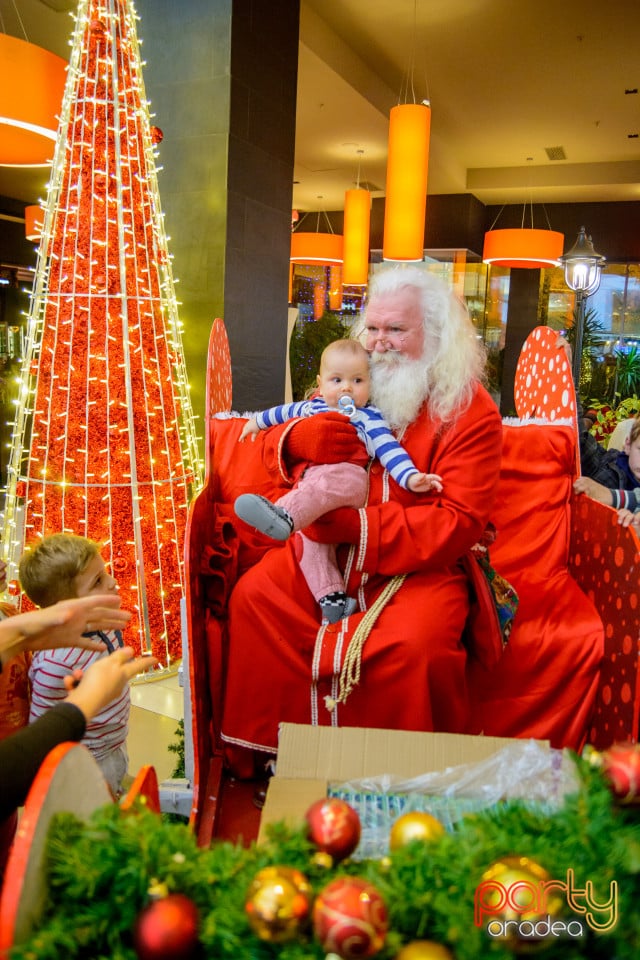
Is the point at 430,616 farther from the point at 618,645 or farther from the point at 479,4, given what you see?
the point at 479,4

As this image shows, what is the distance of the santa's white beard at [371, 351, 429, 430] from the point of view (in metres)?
2.46

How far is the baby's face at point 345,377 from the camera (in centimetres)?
247

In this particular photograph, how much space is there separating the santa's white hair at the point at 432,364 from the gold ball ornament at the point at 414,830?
4.99 feet

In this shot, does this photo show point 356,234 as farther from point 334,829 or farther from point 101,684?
point 334,829

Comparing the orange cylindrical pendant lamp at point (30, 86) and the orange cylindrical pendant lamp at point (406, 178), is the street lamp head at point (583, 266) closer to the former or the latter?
the orange cylindrical pendant lamp at point (406, 178)

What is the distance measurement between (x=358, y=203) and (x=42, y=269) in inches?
237

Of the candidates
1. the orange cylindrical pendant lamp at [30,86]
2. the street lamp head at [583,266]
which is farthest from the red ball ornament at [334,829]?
the street lamp head at [583,266]

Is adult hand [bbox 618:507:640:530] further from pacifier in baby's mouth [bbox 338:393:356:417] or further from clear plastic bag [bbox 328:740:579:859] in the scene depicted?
clear plastic bag [bbox 328:740:579:859]

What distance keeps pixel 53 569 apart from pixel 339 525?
0.80m

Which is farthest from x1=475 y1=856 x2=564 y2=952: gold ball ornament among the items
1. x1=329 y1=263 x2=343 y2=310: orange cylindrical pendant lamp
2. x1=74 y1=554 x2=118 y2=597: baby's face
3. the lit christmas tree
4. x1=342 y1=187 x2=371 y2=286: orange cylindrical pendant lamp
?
x1=329 y1=263 x2=343 y2=310: orange cylindrical pendant lamp

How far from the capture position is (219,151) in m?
4.27

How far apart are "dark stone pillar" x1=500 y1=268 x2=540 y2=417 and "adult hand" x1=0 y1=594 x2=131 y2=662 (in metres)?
12.0

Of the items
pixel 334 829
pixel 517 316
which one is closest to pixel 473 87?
pixel 517 316

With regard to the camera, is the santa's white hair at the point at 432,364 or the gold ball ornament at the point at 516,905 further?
the santa's white hair at the point at 432,364
